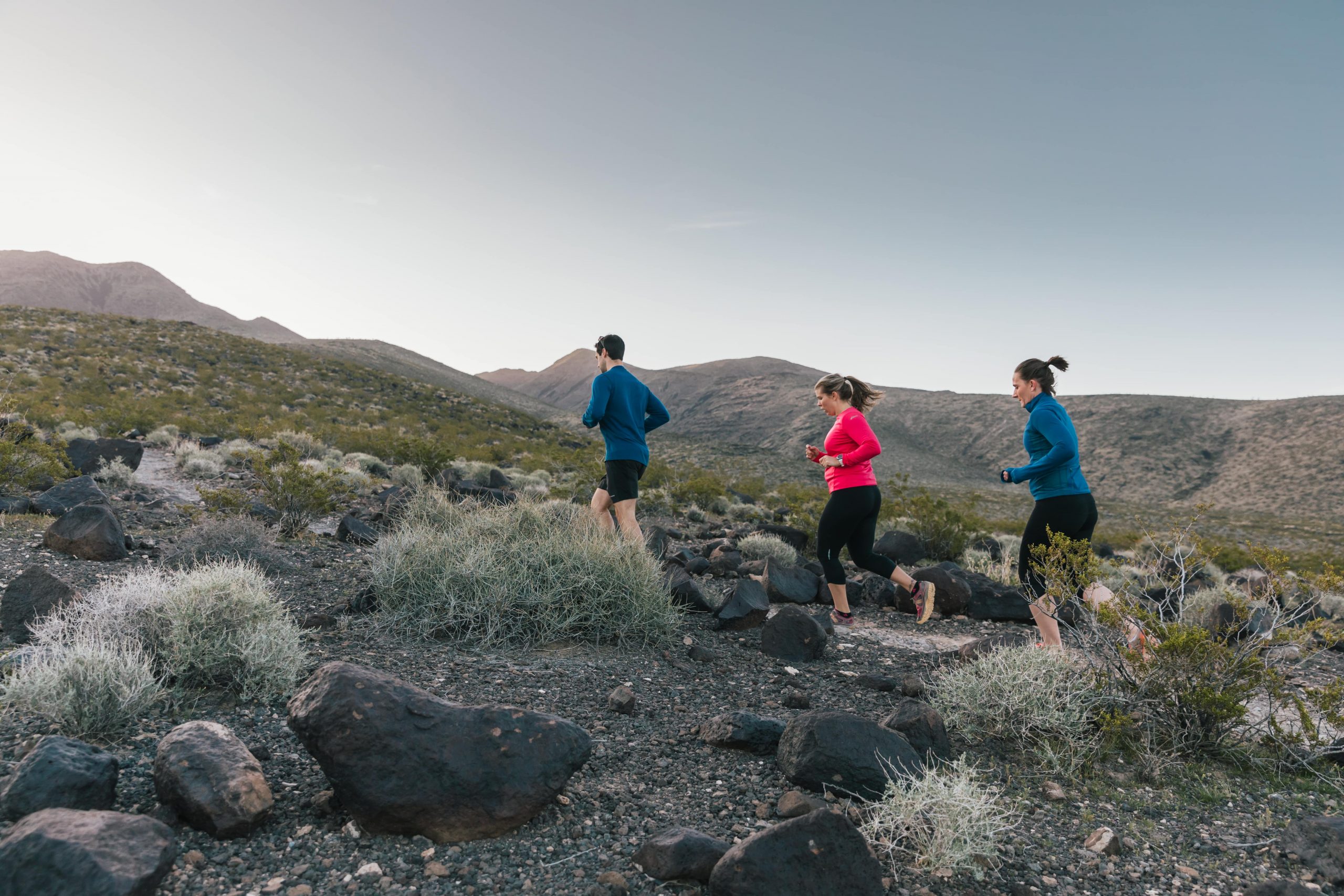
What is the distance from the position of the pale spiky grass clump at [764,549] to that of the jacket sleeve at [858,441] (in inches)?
144

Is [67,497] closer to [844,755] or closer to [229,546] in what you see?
[229,546]

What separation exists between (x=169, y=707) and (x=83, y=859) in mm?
1542

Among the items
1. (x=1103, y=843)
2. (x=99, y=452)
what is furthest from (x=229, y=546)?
(x=99, y=452)

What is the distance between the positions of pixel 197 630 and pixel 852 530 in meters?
4.75

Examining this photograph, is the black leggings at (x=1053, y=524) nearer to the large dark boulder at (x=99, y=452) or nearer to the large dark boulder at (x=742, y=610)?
the large dark boulder at (x=742, y=610)

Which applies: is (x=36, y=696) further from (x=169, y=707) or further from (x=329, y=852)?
(x=329, y=852)

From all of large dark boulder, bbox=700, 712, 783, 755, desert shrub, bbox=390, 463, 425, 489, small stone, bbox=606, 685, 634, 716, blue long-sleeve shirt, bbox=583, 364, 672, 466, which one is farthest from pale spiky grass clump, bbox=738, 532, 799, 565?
large dark boulder, bbox=700, 712, 783, 755

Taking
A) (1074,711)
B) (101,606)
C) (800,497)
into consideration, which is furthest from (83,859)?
(800,497)

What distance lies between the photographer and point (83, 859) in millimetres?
1809

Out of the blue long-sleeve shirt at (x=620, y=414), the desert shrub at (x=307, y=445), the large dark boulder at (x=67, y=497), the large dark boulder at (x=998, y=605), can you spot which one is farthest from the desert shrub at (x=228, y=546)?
the desert shrub at (x=307, y=445)

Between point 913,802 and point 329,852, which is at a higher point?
point 913,802

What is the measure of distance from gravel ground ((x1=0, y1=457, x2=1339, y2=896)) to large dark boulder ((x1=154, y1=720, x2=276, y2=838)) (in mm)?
62

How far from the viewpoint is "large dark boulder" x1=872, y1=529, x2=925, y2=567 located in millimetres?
10336

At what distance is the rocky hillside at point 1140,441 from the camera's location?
42.6 metres
